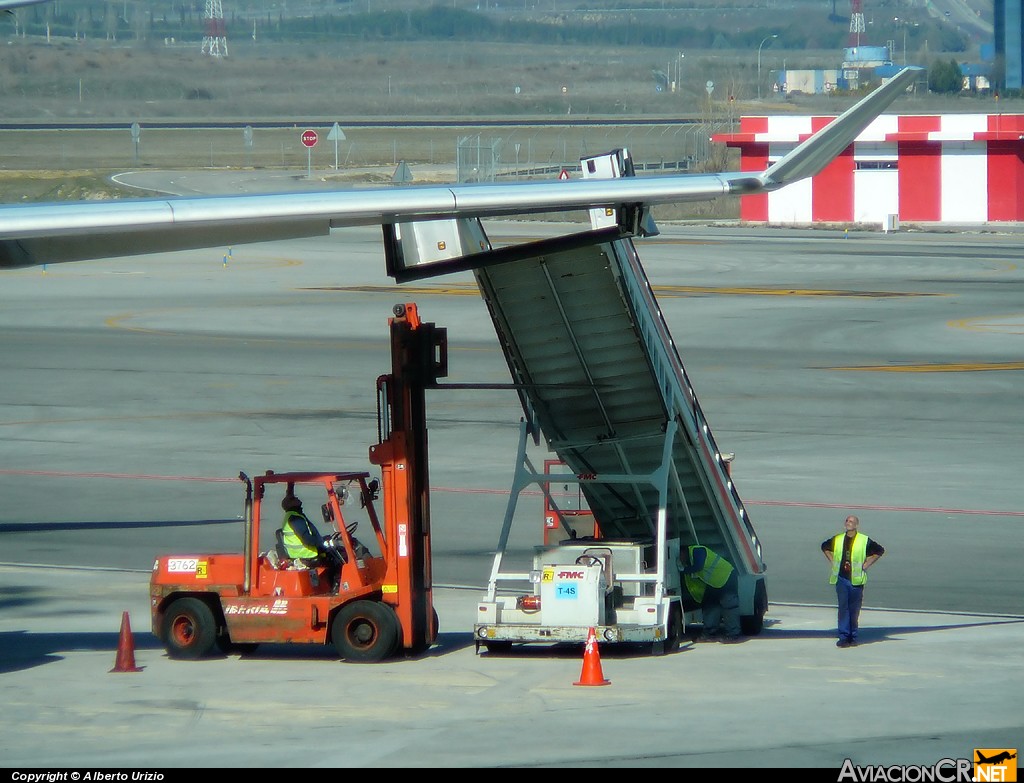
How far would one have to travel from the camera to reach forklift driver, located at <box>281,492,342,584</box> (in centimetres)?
1552

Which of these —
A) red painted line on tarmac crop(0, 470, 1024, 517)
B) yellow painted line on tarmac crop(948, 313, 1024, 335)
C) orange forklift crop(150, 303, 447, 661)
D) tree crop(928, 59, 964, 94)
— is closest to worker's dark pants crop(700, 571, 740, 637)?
orange forklift crop(150, 303, 447, 661)

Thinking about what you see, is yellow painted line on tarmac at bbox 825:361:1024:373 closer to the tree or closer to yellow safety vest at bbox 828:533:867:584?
yellow safety vest at bbox 828:533:867:584

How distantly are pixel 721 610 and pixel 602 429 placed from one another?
101 inches

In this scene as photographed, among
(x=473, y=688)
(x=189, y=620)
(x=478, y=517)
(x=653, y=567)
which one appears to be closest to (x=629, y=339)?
(x=653, y=567)

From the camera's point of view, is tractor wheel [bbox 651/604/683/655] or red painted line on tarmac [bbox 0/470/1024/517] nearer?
tractor wheel [bbox 651/604/683/655]

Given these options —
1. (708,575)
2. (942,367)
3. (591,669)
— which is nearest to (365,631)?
(591,669)

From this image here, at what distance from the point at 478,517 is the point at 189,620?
28.4 ft

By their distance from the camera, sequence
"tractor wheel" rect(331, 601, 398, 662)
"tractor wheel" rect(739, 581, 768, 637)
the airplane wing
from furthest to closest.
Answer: "tractor wheel" rect(739, 581, 768, 637) → "tractor wheel" rect(331, 601, 398, 662) → the airplane wing

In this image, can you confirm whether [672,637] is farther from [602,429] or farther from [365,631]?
[365,631]

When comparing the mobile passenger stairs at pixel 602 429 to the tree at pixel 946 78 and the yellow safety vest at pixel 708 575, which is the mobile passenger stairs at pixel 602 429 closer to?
the yellow safety vest at pixel 708 575

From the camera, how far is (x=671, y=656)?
1573 cm

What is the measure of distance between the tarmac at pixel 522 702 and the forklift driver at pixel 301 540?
3.58ft

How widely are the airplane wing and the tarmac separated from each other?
4.45 meters

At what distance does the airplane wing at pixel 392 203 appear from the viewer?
12.3 m
